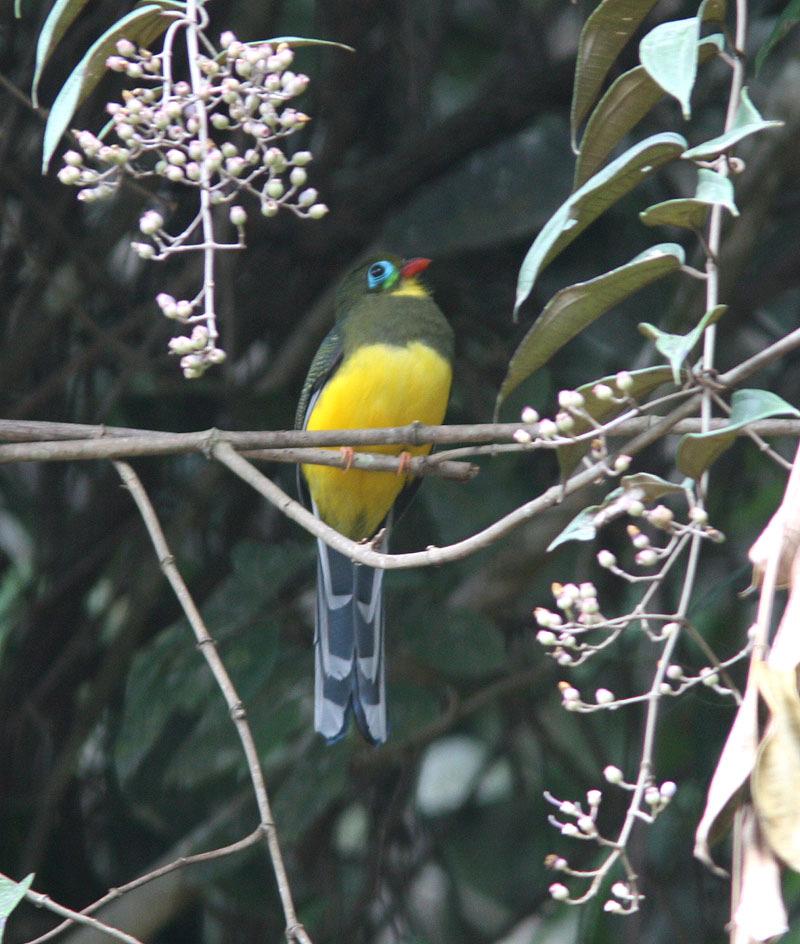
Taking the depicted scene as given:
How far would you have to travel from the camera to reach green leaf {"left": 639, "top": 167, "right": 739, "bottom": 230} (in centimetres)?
114

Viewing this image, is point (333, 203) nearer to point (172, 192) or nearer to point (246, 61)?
point (172, 192)

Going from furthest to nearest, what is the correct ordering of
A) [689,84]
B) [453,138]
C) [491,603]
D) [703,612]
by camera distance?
[453,138] → [491,603] → [703,612] → [689,84]

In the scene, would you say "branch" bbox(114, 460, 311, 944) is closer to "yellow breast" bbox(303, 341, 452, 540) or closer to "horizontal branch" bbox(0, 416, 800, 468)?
"horizontal branch" bbox(0, 416, 800, 468)

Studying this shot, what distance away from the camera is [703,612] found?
2635 mm

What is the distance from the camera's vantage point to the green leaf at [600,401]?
133cm

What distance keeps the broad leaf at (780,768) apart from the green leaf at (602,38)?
0.70 m

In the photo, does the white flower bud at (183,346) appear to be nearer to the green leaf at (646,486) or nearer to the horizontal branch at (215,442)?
the horizontal branch at (215,442)

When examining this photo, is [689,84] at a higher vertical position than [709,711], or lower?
higher

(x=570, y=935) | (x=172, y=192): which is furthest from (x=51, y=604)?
(x=570, y=935)

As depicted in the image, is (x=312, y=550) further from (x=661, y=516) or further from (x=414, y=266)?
(x=661, y=516)

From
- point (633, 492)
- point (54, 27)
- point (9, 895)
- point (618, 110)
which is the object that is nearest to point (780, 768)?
point (633, 492)

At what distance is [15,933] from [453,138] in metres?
1.86

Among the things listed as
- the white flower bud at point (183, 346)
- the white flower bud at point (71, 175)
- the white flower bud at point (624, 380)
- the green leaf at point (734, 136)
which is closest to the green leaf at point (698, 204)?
the green leaf at point (734, 136)

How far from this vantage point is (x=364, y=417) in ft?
9.04
